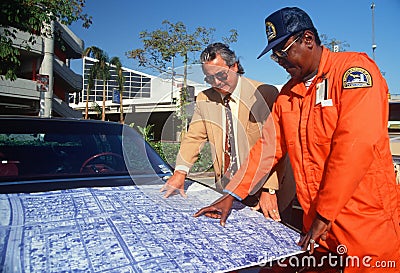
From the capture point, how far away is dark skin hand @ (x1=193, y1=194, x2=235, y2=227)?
2020 mm

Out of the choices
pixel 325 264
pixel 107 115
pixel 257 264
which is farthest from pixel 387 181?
pixel 107 115

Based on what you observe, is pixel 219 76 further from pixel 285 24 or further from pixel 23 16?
pixel 23 16

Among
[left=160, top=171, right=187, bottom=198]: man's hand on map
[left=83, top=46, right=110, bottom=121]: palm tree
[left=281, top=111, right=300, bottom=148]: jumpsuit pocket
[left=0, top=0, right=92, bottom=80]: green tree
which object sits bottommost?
[left=160, top=171, right=187, bottom=198]: man's hand on map

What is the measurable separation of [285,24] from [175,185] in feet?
4.19

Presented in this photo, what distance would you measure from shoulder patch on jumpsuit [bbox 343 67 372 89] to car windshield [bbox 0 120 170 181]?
1749 mm

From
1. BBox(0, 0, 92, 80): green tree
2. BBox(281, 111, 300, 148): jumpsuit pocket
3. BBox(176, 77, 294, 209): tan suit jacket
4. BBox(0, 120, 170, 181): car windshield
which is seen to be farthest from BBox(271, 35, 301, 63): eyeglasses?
BBox(0, 0, 92, 80): green tree

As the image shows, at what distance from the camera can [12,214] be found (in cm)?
186

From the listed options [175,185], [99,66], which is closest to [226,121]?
[175,185]

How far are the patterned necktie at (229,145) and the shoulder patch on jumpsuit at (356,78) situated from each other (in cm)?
109

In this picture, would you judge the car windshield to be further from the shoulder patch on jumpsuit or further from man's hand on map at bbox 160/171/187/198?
the shoulder patch on jumpsuit

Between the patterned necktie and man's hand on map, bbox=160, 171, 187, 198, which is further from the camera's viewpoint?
the patterned necktie

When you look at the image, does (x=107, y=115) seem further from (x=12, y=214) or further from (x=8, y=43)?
(x=12, y=214)

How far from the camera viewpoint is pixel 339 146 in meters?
1.60

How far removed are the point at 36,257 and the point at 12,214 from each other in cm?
53
